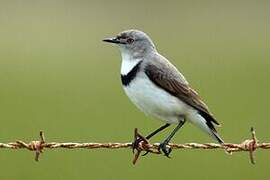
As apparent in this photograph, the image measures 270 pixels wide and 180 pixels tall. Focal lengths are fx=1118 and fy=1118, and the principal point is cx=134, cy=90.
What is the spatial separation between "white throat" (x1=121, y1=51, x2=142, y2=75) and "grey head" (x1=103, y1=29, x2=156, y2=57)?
0.03m

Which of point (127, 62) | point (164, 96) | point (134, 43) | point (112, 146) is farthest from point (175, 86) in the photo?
point (112, 146)

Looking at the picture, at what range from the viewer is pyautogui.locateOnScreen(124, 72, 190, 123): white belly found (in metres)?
8.95

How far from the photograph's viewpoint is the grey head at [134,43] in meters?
9.49

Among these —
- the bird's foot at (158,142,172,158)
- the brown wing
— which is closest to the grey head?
the brown wing

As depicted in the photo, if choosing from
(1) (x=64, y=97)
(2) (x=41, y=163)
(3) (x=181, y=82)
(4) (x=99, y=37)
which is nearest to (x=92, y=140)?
(2) (x=41, y=163)

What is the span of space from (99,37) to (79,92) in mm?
4363

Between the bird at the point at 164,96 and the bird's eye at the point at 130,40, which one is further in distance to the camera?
the bird's eye at the point at 130,40

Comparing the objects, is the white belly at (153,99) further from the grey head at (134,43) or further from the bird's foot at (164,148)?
the grey head at (134,43)

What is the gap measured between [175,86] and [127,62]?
507 millimetres

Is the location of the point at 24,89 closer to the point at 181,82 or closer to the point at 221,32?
the point at 221,32

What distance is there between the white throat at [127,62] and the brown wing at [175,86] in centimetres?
15

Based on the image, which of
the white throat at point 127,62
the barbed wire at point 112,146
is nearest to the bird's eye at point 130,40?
the white throat at point 127,62

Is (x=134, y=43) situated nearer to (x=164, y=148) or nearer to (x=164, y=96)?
(x=164, y=96)

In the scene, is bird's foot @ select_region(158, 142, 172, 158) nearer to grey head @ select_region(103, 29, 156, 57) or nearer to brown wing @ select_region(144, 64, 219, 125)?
brown wing @ select_region(144, 64, 219, 125)
